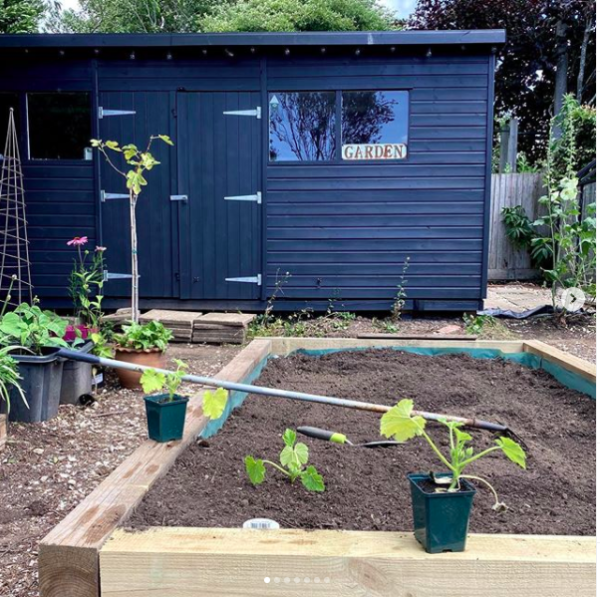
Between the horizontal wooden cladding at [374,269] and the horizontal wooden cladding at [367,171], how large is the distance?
0.82 meters

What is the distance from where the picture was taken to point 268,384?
281 centimetres

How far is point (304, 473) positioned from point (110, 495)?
0.46 metres

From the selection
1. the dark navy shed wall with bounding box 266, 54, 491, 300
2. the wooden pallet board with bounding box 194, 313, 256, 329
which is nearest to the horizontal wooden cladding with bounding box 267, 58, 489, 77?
the dark navy shed wall with bounding box 266, 54, 491, 300

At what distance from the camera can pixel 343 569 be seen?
106cm

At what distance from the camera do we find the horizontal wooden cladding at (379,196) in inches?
238

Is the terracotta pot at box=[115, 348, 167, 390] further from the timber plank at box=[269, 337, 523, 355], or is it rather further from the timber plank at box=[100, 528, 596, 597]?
the timber plank at box=[100, 528, 596, 597]

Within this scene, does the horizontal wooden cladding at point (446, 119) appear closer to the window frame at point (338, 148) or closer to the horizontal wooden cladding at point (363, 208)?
the window frame at point (338, 148)

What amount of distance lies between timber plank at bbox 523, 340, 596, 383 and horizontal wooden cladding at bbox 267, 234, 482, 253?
2776 mm

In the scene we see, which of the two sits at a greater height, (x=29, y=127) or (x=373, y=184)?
(x=29, y=127)

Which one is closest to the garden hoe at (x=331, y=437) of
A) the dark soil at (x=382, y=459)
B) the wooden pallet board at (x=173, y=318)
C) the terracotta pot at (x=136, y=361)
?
the dark soil at (x=382, y=459)

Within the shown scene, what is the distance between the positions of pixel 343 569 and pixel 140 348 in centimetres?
305

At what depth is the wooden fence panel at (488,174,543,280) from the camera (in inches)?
402

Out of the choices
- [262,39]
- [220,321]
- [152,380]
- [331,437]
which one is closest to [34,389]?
[152,380]

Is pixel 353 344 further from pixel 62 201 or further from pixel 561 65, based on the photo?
pixel 561 65
